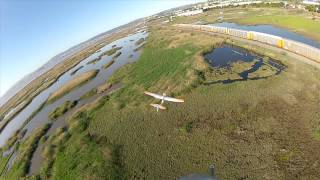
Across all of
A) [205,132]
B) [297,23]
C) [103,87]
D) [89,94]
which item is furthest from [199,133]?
[297,23]

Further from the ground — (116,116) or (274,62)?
(116,116)

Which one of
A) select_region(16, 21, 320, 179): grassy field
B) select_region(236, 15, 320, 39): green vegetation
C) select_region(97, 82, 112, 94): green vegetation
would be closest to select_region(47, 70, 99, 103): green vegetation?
select_region(97, 82, 112, 94): green vegetation

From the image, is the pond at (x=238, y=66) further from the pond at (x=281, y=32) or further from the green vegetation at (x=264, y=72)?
the pond at (x=281, y=32)

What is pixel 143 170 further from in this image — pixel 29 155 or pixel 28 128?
pixel 28 128

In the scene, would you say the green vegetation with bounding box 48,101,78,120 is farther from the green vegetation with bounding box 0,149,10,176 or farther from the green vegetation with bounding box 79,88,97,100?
the green vegetation with bounding box 0,149,10,176

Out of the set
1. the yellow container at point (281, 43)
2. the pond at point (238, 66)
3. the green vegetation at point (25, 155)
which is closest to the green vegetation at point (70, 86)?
the green vegetation at point (25, 155)

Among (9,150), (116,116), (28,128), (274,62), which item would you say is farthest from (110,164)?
(274,62)
